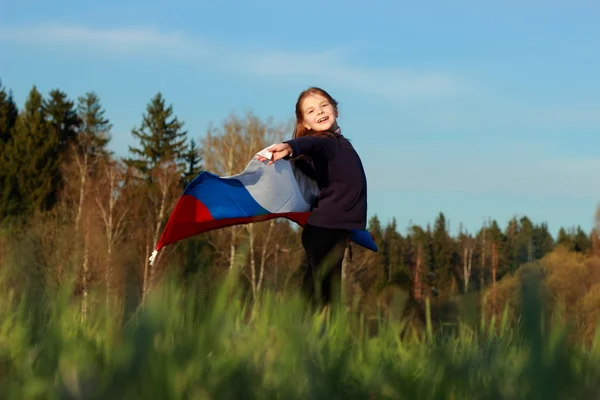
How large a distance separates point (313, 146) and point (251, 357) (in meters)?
3.71

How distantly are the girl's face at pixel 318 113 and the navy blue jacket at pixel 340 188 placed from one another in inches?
5.1

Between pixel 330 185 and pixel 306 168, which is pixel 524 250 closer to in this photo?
pixel 330 185

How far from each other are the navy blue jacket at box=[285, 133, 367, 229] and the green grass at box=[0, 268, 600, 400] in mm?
3004

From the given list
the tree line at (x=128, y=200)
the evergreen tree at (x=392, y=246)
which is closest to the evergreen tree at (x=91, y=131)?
the tree line at (x=128, y=200)

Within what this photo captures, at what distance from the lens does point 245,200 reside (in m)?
6.34

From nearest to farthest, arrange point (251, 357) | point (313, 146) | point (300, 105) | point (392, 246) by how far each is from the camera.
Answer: point (251, 357), point (313, 146), point (300, 105), point (392, 246)

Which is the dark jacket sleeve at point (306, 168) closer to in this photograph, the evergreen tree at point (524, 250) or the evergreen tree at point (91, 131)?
the evergreen tree at point (524, 250)

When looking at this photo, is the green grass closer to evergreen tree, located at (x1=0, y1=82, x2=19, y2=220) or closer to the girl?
the girl

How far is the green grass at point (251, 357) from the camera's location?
150cm

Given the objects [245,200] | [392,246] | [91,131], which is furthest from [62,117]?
[245,200]

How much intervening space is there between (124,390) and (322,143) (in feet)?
14.5

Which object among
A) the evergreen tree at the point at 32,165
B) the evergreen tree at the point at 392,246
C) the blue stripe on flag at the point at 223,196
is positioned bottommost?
the blue stripe on flag at the point at 223,196

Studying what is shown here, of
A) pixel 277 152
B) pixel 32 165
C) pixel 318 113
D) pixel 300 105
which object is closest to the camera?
pixel 277 152

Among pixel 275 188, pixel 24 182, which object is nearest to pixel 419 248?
pixel 24 182
